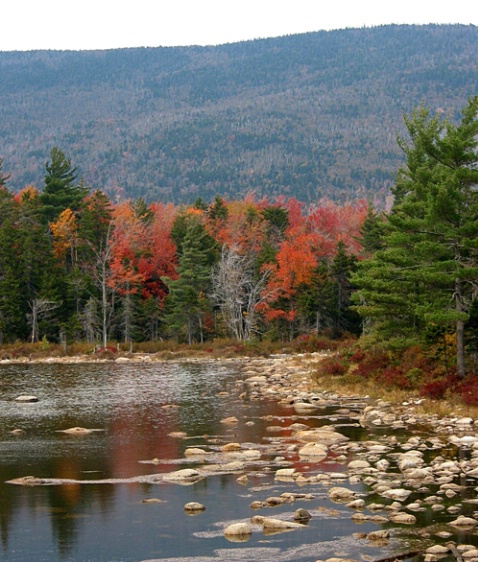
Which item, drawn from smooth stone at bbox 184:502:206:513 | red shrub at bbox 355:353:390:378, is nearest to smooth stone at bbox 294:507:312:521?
smooth stone at bbox 184:502:206:513

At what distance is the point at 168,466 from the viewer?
23.3 meters

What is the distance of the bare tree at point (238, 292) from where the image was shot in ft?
238

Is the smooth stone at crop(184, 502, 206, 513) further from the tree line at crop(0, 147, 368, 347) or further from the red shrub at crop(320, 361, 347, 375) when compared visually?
the tree line at crop(0, 147, 368, 347)

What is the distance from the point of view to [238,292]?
73062 millimetres

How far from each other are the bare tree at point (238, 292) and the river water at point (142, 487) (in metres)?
31.6

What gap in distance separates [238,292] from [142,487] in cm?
5225

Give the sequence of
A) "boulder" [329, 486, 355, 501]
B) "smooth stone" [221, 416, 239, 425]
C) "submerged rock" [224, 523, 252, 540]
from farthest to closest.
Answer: "smooth stone" [221, 416, 239, 425]
"boulder" [329, 486, 355, 501]
"submerged rock" [224, 523, 252, 540]

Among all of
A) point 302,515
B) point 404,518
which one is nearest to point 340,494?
point 302,515

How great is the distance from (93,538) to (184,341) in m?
58.2

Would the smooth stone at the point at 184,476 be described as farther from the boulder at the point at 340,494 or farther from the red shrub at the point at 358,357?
the red shrub at the point at 358,357

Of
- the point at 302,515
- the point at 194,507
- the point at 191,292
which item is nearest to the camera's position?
the point at 302,515

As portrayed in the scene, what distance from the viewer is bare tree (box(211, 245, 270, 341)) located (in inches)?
2857

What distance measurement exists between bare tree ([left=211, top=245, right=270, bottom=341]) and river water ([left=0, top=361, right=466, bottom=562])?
104 ft

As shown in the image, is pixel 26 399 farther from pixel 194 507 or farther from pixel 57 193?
pixel 57 193
